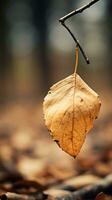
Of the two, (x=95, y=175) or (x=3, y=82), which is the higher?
(x=3, y=82)

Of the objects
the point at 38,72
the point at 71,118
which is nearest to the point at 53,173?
the point at 71,118

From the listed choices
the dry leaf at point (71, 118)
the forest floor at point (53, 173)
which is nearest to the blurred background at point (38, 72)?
the forest floor at point (53, 173)

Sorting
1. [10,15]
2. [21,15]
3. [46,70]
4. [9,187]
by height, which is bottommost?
[9,187]

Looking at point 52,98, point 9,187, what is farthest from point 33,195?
point 52,98

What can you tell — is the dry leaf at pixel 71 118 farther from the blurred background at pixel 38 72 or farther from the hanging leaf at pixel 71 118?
the blurred background at pixel 38 72

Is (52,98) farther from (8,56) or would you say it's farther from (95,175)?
(8,56)

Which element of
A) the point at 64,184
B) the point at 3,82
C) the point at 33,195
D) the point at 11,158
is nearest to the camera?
the point at 33,195
